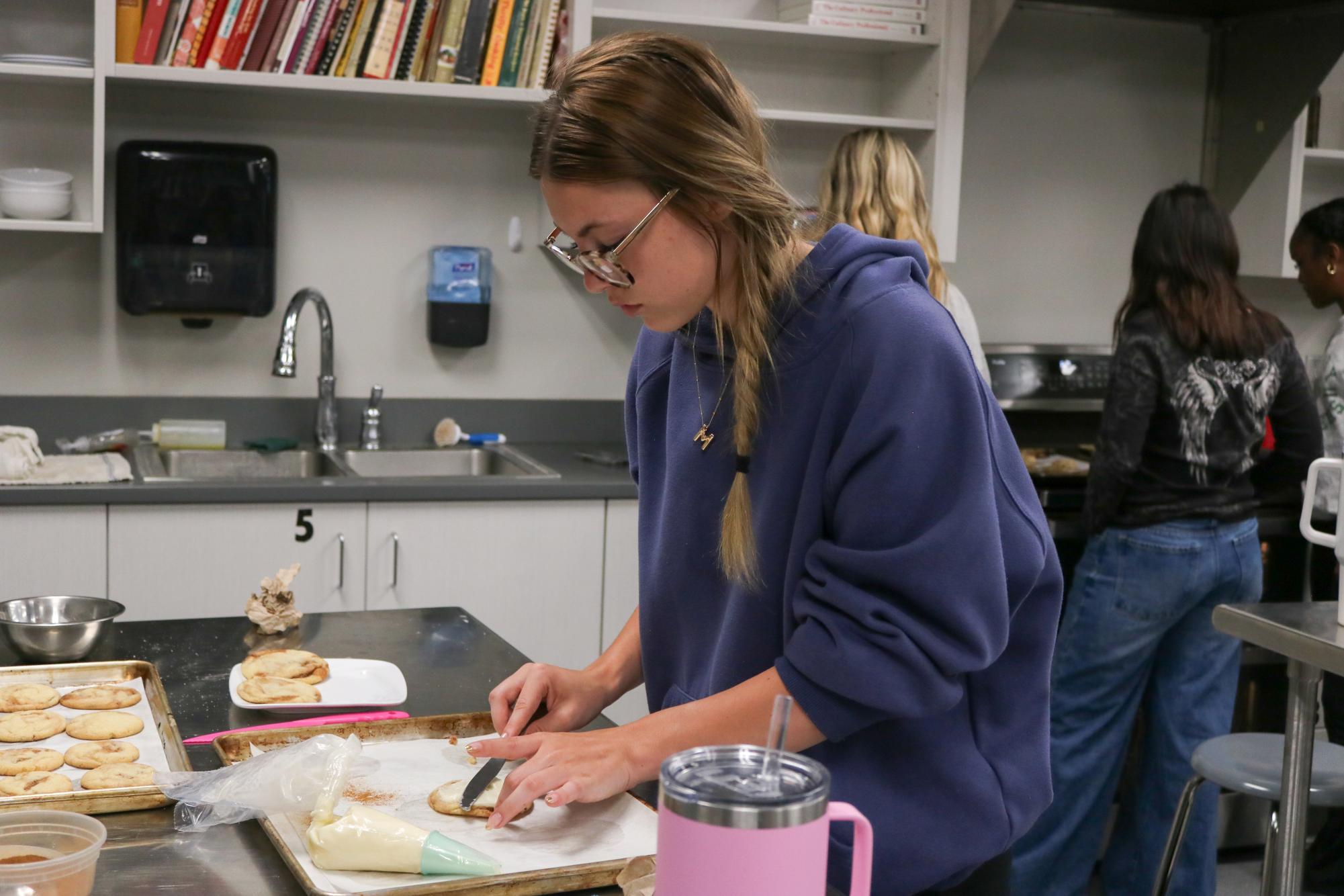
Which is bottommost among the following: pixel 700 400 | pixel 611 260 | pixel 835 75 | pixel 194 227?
pixel 700 400

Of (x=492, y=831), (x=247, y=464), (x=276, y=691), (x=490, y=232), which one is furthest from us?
(x=490, y=232)

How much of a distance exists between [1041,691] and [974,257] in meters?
2.79

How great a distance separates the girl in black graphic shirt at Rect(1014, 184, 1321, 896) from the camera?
2785 millimetres

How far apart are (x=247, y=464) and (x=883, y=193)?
1.63 metres

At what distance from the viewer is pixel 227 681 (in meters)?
1.53

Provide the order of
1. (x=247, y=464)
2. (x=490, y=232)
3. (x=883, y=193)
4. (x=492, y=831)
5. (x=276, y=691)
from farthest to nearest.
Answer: (x=490, y=232) → (x=247, y=464) → (x=883, y=193) → (x=276, y=691) → (x=492, y=831)

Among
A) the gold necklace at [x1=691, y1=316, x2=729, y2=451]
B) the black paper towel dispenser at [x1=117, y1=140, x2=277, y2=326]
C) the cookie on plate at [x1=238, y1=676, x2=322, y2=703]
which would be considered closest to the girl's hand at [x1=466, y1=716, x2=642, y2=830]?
the gold necklace at [x1=691, y1=316, x2=729, y2=451]

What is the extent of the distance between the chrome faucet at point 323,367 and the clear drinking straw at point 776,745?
257 cm

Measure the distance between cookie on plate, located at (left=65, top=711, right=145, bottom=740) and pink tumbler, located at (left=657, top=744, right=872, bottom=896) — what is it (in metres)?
0.79

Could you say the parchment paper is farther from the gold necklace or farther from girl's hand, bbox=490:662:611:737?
the gold necklace

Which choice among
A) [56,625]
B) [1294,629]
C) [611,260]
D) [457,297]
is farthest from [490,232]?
[611,260]

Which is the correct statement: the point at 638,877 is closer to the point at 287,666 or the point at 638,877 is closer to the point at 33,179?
the point at 287,666

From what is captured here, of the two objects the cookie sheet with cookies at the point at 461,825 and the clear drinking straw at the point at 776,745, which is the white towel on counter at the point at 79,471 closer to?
the cookie sheet with cookies at the point at 461,825

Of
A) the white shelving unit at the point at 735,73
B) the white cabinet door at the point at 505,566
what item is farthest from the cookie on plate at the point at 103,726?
the white shelving unit at the point at 735,73
